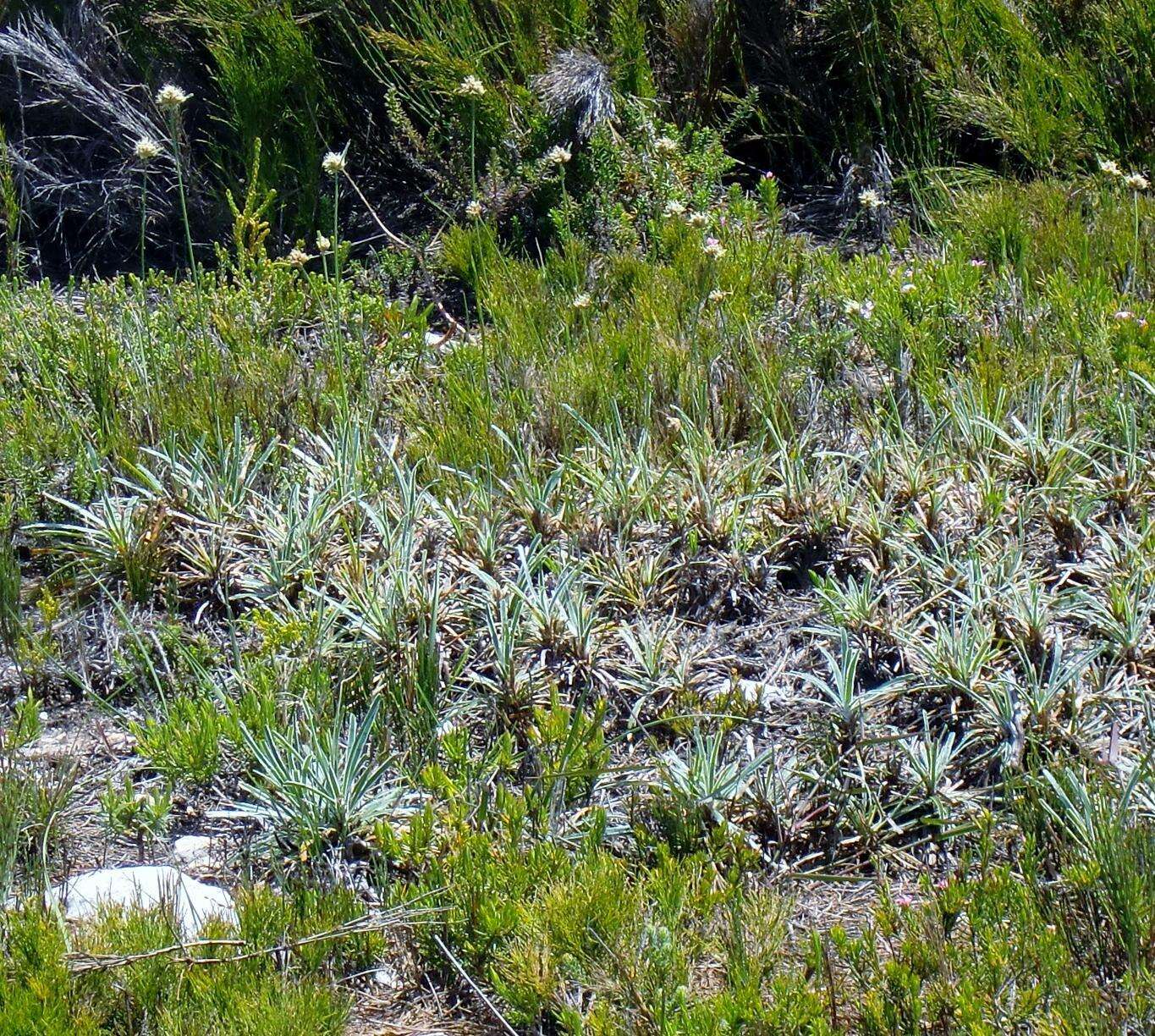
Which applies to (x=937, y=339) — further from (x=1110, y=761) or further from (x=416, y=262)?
(x=416, y=262)

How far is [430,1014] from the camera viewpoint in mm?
2246

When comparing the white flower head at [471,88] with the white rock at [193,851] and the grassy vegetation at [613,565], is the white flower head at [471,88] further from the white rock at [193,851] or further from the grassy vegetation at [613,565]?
the white rock at [193,851]

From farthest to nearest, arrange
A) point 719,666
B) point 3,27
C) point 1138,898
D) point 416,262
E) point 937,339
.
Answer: point 3,27, point 416,262, point 937,339, point 719,666, point 1138,898

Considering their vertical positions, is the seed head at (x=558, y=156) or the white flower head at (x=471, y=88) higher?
the white flower head at (x=471, y=88)

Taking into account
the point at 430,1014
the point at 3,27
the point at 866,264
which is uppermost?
the point at 3,27

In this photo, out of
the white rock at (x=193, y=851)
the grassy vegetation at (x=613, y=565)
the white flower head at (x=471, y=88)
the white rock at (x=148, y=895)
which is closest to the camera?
the grassy vegetation at (x=613, y=565)

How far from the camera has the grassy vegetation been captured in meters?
2.17

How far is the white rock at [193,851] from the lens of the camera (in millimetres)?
2584

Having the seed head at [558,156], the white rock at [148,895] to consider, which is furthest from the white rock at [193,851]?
the seed head at [558,156]

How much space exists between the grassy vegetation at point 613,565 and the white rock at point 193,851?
0.05 meters

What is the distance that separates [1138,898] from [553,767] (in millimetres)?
1160

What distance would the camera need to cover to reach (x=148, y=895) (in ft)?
7.81

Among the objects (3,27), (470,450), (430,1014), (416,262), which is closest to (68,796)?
(430,1014)

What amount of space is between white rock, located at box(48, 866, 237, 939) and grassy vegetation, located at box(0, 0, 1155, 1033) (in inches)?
3.1
